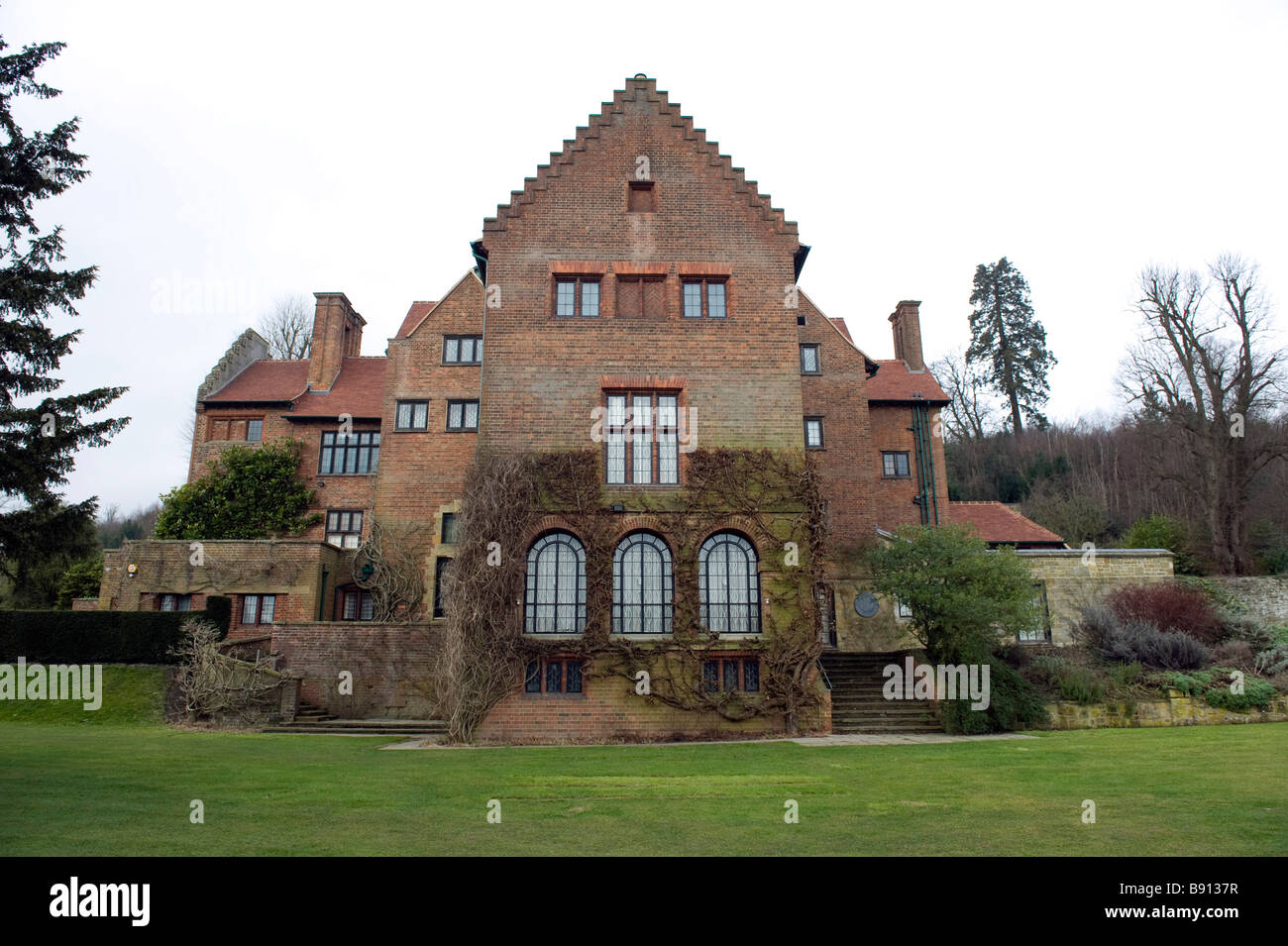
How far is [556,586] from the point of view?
19.1 m

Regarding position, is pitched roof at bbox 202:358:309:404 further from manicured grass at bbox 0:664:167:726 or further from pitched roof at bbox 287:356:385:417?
manicured grass at bbox 0:664:167:726

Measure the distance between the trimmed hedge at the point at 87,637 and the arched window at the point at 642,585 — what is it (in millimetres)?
13244

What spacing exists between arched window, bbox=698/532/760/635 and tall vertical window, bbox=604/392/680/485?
78.4 inches

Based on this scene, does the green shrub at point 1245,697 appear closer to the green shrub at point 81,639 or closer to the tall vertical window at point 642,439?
the tall vertical window at point 642,439

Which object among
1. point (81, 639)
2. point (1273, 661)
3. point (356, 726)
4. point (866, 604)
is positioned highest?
point (866, 604)

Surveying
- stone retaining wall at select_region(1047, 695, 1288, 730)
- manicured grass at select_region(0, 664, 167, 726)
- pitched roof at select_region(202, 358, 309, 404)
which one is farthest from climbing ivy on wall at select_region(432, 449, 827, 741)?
pitched roof at select_region(202, 358, 309, 404)

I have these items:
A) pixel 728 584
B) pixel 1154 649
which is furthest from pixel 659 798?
pixel 1154 649

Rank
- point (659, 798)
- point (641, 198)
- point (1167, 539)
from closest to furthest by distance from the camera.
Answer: point (659, 798) < point (641, 198) < point (1167, 539)

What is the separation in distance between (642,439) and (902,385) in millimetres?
15090

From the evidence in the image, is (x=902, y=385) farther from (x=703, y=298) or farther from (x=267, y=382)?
(x=267, y=382)
